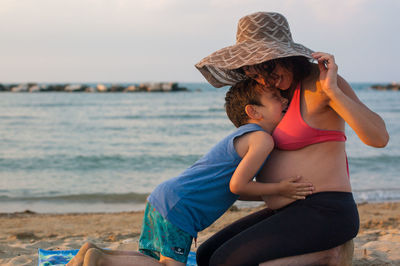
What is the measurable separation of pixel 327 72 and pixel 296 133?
0.39 meters

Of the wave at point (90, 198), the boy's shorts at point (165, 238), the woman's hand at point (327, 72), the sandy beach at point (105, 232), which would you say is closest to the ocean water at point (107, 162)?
the wave at point (90, 198)

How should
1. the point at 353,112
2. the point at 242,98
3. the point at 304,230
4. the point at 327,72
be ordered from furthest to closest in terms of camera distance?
the point at 242,98 → the point at 304,230 → the point at 327,72 → the point at 353,112

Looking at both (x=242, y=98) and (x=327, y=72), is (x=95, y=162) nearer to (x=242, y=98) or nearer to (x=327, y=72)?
(x=242, y=98)

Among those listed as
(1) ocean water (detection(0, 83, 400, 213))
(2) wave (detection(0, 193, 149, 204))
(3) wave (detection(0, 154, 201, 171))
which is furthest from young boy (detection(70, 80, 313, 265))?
(3) wave (detection(0, 154, 201, 171))

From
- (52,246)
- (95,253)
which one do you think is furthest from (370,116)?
(52,246)

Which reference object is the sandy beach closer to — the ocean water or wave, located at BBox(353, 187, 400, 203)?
wave, located at BBox(353, 187, 400, 203)

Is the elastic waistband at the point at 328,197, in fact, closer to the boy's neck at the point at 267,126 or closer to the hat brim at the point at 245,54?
the boy's neck at the point at 267,126

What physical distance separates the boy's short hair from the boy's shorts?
823 millimetres

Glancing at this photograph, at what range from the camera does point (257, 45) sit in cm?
275

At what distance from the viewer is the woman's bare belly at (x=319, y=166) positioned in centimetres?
258

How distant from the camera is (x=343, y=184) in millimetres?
2637

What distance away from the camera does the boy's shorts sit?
9.20ft

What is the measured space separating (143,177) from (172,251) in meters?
7.88

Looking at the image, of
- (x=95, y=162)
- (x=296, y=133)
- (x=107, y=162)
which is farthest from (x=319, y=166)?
(x=95, y=162)
